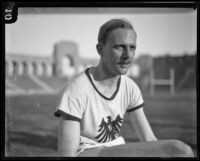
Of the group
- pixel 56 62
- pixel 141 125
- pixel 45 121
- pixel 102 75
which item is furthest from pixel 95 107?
pixel 45 121

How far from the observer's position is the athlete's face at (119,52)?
1.60 meters

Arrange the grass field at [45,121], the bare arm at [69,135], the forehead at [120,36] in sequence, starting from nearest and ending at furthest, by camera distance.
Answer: the bare arm at [69,135] < the forehead at [120,36] < the grass field at [45,121]

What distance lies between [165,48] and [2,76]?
1.13 metres

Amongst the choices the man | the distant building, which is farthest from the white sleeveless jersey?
the distant building

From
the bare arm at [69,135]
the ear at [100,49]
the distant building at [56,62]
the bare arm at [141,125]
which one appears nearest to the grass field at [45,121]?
the bare arm at [141,125]

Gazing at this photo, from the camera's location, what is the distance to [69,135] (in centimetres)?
144

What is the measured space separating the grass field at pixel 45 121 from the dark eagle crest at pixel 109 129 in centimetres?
10

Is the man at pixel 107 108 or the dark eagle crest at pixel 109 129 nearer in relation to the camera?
the man at pixel 107 108

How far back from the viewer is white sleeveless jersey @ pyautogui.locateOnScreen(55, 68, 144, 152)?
1469 mm

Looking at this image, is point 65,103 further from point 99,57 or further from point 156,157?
point 156,157

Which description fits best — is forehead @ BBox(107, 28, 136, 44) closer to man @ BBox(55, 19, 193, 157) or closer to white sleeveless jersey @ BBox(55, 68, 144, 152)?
man @ BBox(55, 19, 193, 157)

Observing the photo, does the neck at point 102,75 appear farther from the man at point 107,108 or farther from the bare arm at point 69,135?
the bare arm at point 69,135

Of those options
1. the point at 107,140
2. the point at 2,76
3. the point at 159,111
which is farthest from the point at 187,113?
the point at 2,76

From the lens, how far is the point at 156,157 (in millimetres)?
1523
